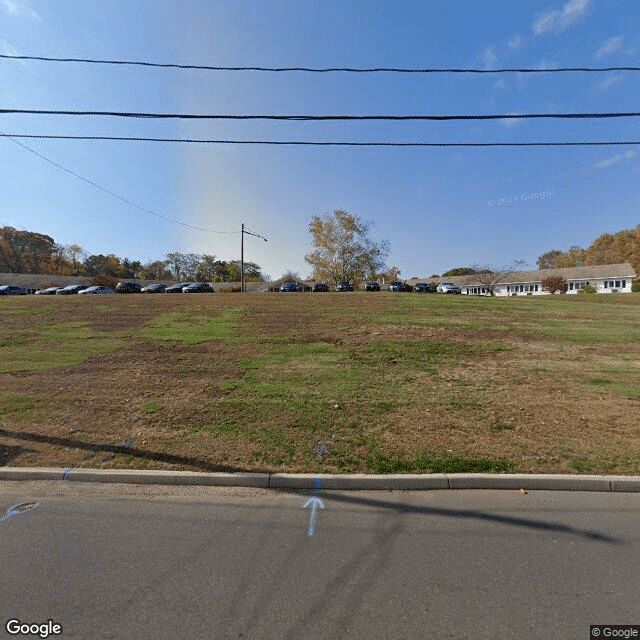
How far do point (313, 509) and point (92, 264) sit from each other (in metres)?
91.2

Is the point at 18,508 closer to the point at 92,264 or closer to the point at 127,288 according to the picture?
the point at 127,288

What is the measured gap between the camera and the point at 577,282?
56188 mm

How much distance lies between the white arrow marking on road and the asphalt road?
0.06ft

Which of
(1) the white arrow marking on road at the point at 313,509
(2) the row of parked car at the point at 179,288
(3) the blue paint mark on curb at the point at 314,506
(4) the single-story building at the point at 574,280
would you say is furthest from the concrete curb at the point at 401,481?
(4) the single-story building at the point at 574,280

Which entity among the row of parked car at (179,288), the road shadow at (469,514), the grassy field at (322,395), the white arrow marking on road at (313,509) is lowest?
the road shadow at (469,514)

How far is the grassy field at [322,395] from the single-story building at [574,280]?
1712 inches

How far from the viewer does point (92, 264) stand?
77.2 m

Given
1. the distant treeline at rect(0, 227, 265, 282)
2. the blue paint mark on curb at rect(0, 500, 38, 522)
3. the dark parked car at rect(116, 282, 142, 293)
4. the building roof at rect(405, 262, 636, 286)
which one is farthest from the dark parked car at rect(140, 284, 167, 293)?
the building roof at rect(405, 262, 636, 286)

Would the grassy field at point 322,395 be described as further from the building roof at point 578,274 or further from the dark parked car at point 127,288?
the building roof at point 578,274

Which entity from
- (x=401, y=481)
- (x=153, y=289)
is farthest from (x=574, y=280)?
(x=401, y=481)

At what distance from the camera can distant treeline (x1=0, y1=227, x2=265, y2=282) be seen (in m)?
68.0

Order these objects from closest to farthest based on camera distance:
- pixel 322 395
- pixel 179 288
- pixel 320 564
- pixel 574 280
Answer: pixel 320 564 < pixel 322 395 < pixel 179 288 < pixel 574 280

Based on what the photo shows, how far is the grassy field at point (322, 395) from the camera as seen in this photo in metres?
4.46

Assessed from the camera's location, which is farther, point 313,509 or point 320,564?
point 313,509
